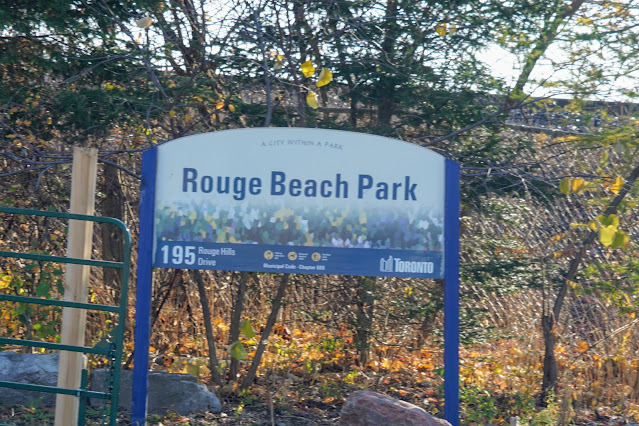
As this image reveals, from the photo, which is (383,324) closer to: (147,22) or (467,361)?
(467,361)

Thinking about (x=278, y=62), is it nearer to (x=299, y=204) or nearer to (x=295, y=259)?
(x=299, y=204)

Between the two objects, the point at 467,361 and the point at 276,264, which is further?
the point at 467,361

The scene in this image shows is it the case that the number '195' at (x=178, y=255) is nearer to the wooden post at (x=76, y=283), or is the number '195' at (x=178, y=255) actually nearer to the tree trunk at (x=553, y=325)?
the wooden post at (x=76, y=283)

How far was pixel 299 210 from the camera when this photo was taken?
468 cm

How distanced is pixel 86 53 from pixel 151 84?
650mm

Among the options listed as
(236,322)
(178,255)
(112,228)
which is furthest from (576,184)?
(112,228)

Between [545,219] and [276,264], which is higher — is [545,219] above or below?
above

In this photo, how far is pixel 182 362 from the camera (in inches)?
239

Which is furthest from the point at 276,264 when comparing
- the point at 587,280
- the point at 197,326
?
the point at 587,280

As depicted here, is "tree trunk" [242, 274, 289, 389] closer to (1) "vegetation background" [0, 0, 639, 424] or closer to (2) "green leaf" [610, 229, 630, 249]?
(1) "vegetation background" [0, 0, 639, 424]

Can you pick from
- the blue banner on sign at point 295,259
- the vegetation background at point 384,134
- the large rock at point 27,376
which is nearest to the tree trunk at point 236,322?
the vegetation background at point 384,134

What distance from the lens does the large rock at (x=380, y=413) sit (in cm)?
443

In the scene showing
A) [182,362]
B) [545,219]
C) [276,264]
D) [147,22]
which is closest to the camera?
[276,264]

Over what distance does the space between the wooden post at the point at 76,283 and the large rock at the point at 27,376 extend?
44.4 inches
